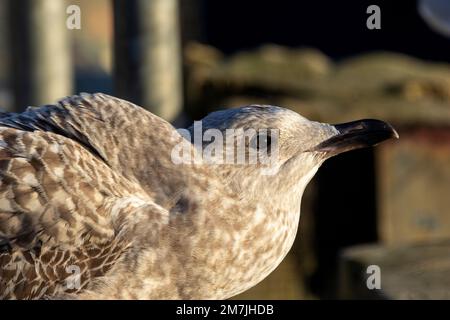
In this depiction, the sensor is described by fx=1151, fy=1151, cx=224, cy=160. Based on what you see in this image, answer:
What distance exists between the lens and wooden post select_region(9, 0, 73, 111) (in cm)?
634

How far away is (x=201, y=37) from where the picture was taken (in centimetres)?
1148

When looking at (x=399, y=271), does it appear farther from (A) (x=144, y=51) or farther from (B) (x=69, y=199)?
(B) (x=69, y=199)

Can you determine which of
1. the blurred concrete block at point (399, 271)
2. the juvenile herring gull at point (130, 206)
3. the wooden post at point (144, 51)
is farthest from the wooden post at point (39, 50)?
the juvenile herring gull at point (130, 206)

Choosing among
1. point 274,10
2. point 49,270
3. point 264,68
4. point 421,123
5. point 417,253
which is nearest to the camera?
point 49,270

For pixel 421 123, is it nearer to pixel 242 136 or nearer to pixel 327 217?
pixel 327 217

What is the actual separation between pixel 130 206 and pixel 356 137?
0.98 metres

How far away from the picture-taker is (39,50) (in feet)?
21.1

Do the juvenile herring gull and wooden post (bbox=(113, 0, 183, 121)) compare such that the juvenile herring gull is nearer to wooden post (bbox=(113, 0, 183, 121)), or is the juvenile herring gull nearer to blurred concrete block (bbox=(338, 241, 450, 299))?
blurred concrete block (bbox=(338, 241, 450, 299))

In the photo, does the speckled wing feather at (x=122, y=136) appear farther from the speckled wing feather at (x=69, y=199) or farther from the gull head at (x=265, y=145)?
the gull head at (x=265, y=145)

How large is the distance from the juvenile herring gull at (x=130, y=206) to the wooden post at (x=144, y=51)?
1670 millimetres

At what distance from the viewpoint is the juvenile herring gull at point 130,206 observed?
3639 mm

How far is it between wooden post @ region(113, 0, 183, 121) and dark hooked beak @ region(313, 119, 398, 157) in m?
1.67
